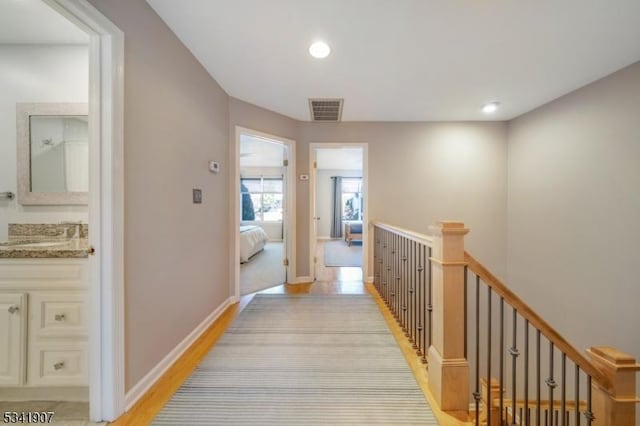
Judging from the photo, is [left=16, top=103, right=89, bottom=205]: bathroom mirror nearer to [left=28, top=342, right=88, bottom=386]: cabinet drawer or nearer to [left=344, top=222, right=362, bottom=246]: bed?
[left=28, top=342, right=88, bottom=386]: cabinet drawer

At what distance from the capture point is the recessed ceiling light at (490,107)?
318 cm

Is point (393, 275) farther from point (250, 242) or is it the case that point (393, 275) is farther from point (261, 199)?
point (261, 199)

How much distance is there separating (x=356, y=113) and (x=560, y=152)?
2.42 meters

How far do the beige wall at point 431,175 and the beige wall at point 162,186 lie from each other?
1.59 meters

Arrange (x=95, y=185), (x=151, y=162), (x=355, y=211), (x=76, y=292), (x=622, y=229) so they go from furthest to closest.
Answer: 1. (x=355, y=211)
2. (x=622, y=229)
3. (x=151, y=162)
4. (x=76, y=292)
5. (x=95, y=185)

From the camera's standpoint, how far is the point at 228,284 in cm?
300

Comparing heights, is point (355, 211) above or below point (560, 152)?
below

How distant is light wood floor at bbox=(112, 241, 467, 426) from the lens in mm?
1443

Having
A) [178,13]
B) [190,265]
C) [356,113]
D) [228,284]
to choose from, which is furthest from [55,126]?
[356,113]

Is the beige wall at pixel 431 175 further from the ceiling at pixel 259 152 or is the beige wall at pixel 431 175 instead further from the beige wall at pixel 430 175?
the ceiling at pixel 259 152

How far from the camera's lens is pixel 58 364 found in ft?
4.96

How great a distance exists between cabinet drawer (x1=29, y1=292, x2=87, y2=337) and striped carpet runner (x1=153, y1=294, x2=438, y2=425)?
2.33 ft

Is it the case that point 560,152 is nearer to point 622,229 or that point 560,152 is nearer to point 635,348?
point 622,229

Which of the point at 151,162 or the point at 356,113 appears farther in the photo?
the point at 356,113
